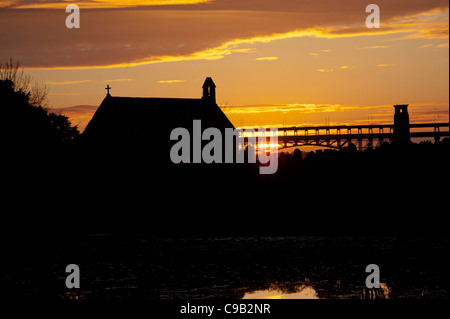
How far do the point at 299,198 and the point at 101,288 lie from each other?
23652 mm

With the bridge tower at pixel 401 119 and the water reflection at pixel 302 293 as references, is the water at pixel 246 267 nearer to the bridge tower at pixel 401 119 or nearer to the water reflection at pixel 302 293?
the water reflection at pixel 302 293

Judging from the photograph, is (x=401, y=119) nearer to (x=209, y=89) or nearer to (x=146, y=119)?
(x=209, y=89)

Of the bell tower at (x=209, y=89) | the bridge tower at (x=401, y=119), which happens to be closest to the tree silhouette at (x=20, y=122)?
the bell tower at (x=209, y=89)

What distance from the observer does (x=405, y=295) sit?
1582 centimetres

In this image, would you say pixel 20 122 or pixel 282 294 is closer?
pixel 282 294

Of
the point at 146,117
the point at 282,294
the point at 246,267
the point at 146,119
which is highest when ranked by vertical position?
the point at 146,117

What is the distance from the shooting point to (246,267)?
21.5 metres

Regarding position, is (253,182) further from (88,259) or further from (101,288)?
(101,288)

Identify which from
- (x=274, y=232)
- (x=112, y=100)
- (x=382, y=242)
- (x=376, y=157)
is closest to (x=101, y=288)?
(x=382, y=242)

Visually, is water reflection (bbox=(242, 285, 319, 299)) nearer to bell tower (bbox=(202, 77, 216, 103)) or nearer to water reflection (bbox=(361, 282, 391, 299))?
water reflection (bbox=(361, 282, 391, 299))

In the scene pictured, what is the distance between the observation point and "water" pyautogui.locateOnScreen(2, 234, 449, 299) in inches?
658

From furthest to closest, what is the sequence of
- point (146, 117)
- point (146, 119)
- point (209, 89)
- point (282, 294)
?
point (209, 89), point (146, 117), point (146, 119), point (282, 294)

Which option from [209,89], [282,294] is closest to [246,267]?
[282,294]

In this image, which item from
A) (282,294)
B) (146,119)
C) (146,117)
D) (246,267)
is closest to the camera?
(282,294)
